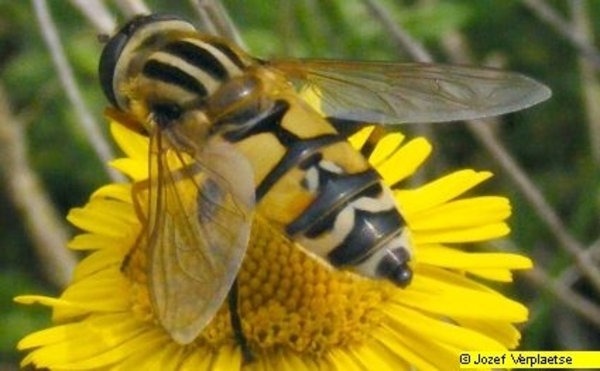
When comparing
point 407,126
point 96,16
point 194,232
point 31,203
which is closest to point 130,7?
point 96,16

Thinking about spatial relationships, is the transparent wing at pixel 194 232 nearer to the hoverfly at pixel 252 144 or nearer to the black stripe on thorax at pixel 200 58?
the hoverfly at pixel 252 144

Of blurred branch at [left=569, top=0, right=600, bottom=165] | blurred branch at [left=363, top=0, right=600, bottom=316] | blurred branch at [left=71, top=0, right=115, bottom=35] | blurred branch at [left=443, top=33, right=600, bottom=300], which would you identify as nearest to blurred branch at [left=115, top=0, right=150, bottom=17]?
blurred branch at [left=71, top=0, right=115, bottom=35]

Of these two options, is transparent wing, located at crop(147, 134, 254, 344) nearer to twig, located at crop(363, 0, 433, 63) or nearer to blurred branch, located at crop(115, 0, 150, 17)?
blurred branch, located at crop(115, 0, 150, 17)

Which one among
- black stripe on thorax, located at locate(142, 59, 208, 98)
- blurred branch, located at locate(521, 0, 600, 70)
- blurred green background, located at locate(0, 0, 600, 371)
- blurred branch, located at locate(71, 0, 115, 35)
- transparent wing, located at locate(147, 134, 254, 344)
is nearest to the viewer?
transparent wing, located at locate(147, 134, 254, 344)

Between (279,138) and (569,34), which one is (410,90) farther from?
(569,34)

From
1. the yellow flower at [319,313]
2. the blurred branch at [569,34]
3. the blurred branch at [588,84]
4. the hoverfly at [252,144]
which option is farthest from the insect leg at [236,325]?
the blurred branch at [588,84]

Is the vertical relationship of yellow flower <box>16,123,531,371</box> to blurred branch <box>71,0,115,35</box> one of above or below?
below
